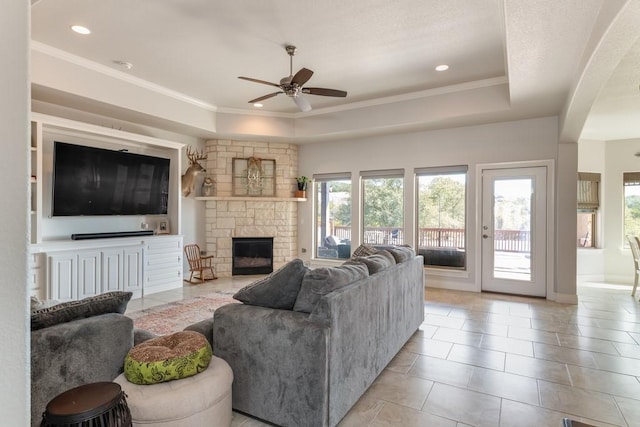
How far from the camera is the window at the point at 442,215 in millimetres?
5896

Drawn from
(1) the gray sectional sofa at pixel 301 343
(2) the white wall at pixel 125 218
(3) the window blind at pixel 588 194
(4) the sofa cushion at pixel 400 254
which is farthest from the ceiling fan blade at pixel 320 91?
(3) the window blind at pixel 588 194

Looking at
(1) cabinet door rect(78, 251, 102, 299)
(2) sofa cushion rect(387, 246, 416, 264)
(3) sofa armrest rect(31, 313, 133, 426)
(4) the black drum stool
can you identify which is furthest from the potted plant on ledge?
(4) the black drum stool

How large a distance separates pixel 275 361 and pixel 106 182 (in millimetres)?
4382

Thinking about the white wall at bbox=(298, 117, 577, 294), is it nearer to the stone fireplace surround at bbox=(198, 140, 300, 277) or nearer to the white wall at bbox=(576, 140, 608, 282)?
the stone fireplace surround at bbox=(198, 140, 300, 277)

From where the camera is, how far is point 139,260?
5133mm

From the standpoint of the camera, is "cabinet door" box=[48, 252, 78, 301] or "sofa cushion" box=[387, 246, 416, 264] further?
"cabinet door" box=[48, 252, 78, 301]

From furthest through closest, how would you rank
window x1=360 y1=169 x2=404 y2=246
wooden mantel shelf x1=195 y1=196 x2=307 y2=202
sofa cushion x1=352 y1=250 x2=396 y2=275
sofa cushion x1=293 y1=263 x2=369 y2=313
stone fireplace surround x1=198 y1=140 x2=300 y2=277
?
stone fireplace surround x1=198 y1=140 x2=300 y2=277 → wooden mantel shelf x1=195 y1=196 x2=307 y2=202 → window x1=360 y1=169 x2=404 y2=246 → sofa cushion x1=352 y1=250 x2=396 y2=275 → sofa cushion x1=293 y1=263 x2=369 y2=313

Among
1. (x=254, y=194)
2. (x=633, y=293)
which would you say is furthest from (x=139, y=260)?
(x=633, y=293)

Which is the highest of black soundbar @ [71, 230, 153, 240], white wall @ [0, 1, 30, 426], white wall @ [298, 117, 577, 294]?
white wall @ [298, 117, 577, 294]

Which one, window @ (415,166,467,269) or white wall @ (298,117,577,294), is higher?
white wall @ (298,117,577,294)

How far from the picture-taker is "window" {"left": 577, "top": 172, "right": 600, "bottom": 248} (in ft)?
22.5

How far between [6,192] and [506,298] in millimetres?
5914

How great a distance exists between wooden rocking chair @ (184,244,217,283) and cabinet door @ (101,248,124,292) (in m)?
1.43

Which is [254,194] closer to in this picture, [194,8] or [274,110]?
[274,110]
